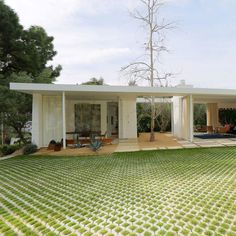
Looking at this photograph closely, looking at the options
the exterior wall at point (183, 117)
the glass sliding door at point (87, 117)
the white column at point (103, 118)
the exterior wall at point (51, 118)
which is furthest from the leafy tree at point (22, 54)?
the exterior wall at point (183, 117)

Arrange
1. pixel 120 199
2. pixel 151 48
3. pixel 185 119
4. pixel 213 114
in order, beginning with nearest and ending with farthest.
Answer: pixel 120 199 → pixel 185 119 → pixel 151 48 → pixel 213 114

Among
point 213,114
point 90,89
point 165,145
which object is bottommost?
point 165,145

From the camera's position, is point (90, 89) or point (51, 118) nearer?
point (90, 89)

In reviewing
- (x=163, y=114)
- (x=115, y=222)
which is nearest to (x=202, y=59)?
(x=163, y=114)

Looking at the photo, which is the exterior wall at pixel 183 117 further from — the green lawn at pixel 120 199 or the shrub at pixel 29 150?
the shrub at pixel 29 150

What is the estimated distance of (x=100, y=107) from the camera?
18.2 meters

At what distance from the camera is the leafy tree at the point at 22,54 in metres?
15.1

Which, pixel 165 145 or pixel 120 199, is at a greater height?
pixel 165 145

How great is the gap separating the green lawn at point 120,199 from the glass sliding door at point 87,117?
8.98 meters

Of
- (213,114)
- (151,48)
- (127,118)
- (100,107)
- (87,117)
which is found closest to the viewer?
(151,48)

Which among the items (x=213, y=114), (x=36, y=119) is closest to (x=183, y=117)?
(x=213, y=114)

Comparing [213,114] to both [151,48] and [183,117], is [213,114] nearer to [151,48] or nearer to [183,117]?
[183,117]

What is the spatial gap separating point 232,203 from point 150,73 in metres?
14.0

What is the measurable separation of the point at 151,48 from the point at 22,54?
11.3 metres
